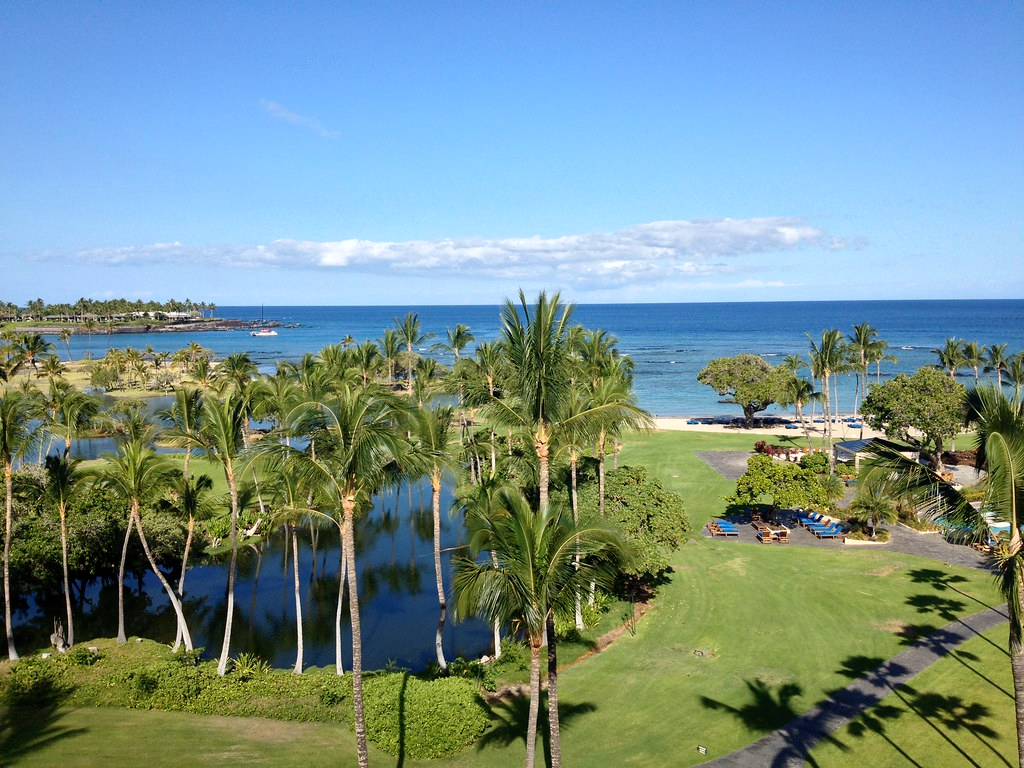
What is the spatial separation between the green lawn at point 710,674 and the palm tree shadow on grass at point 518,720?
0.06 m

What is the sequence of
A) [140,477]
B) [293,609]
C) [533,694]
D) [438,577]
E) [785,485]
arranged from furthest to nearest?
[785,485], [293,609], [438,577], [140,477], [533,694]

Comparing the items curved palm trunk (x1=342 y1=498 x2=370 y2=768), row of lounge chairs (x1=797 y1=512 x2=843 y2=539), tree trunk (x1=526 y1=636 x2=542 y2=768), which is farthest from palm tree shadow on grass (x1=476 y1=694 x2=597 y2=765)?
row of lounge chairs (x1=797 y1=512 x2=843 y2=539)

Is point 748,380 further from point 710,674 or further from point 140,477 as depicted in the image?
point 140,477

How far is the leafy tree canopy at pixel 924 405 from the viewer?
40.3 meters

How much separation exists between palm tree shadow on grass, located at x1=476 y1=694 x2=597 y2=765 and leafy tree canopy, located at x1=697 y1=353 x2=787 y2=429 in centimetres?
4844

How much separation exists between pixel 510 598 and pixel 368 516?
105 ft

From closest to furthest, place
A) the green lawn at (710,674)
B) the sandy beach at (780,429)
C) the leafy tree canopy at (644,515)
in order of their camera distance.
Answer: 1. the green lawn at (710,674)
2. the leafy tree canopy at (644,515)
3. the sandy beach at (780,429)

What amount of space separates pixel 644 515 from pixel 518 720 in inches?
415

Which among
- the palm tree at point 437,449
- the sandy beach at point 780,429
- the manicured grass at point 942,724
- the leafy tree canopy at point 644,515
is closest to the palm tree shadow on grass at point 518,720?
the palm tree at point 437,449

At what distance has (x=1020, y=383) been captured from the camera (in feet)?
183

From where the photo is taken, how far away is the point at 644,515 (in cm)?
2714

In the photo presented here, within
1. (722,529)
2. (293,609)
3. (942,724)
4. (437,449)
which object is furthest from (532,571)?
(722,529)

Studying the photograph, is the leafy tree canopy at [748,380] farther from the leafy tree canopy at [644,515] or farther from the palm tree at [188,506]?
the palm tree at [188,506]

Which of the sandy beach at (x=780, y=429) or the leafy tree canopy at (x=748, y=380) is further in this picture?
the leafy tree canopy at (x=748, y=380)
